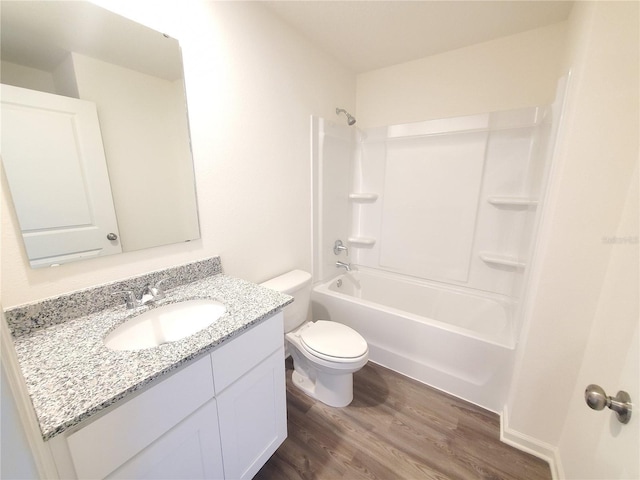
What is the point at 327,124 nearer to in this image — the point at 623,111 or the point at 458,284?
the point at 623,111

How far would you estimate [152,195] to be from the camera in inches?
45.6

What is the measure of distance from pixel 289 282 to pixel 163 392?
3.27 ft

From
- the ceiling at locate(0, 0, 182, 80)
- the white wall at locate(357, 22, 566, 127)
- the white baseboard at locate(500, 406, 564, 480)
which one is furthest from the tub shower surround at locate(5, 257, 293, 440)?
the white wall at locate(357, 22, 566, 127)

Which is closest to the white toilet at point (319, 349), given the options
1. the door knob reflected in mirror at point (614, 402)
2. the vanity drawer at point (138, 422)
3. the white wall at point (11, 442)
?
the vanity drawer at point (138, 422)

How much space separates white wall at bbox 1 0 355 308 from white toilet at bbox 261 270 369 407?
0.23 metres

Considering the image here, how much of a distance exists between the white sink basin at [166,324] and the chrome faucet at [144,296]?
50mm

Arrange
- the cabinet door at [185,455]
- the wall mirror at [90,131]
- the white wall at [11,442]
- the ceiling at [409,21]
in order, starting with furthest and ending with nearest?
the ceiling at [409,21], the wall mirror at [90,131], the cabinet door at [185,455], the white wall at [11,442]

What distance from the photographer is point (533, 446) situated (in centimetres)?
132

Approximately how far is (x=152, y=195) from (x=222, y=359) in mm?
792

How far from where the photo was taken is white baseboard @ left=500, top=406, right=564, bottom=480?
1232 mm

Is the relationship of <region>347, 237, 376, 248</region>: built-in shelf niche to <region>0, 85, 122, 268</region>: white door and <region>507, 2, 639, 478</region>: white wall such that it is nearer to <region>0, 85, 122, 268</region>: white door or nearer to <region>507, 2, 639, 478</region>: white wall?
<region>507, 2, 639, 478</region>: white wall

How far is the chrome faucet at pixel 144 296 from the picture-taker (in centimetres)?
103

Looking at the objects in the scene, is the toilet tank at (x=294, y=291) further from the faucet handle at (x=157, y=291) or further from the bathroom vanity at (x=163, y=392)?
the faucet handle at (x=157, y=291)

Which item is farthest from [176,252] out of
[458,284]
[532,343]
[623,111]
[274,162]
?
[458,284]
